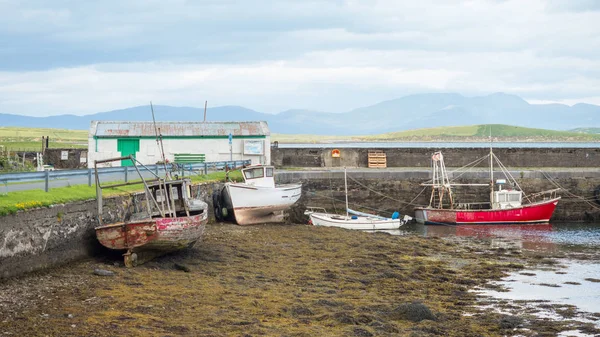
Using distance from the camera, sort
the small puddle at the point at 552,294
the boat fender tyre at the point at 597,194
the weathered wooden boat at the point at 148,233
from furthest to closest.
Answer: the boat fender tyre at the point at 597,194
the weathered wooden boat at the point at 148,233
the small puddle at the point at 552,294

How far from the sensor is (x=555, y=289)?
67.2 feet

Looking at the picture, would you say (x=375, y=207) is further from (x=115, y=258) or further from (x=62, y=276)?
(x=62, y=276)

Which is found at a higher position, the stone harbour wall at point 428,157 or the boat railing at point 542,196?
the stone harbour wall at point 428,157

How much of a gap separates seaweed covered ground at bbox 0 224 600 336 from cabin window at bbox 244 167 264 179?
7960 mm

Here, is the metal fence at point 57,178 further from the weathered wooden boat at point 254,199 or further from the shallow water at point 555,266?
the shallow water at point 555,266

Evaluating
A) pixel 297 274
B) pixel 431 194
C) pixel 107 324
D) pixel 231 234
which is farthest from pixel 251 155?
pixel 107 324

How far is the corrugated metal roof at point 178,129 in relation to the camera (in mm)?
41438

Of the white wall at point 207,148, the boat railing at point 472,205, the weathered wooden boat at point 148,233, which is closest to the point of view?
the weathered wooden boat at point 148,233

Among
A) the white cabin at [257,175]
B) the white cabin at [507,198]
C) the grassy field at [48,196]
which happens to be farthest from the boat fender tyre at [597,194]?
the grassy field at [48,196]

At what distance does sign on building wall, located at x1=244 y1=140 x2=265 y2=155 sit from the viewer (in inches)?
1650

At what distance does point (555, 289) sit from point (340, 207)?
2000 centimetres

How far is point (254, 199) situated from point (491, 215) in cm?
1383

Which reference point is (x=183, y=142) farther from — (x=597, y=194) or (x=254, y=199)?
(x=597, y=194)

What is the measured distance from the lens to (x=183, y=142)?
42.2 meters
